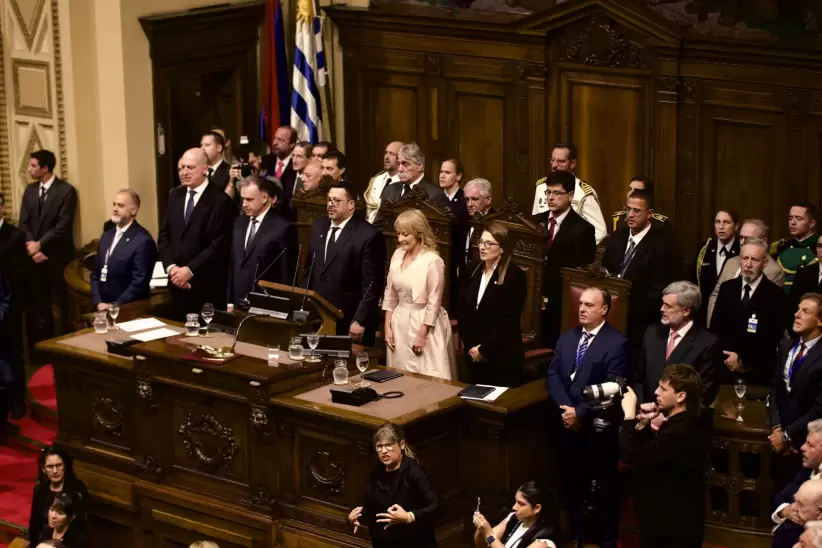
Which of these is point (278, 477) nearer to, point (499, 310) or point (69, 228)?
point (499, 310)

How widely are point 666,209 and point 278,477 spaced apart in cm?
410

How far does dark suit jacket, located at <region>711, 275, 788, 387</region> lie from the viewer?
24.7 ft

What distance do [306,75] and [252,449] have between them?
5.04m

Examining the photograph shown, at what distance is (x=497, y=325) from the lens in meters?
7.49

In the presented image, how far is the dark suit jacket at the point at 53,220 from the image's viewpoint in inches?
415

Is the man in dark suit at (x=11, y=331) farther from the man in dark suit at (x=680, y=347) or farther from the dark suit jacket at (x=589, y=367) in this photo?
the man in dark suit at (x=680, y=347)

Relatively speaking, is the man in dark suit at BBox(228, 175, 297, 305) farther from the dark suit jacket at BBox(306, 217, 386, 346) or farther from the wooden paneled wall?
the wooden paneled wall

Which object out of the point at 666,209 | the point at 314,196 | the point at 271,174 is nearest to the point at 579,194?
the point at 666,209

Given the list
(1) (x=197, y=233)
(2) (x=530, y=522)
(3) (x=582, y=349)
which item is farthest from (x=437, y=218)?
(2) (x=530, y=522)

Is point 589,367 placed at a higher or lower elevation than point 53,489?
higher

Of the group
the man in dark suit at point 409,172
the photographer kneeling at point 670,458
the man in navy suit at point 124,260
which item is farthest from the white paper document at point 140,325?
the photographer kneeling at point 670,458

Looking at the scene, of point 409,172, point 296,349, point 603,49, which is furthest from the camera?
point 603,49

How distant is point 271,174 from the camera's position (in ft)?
35.3

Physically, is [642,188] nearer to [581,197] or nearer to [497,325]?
[581,197]
